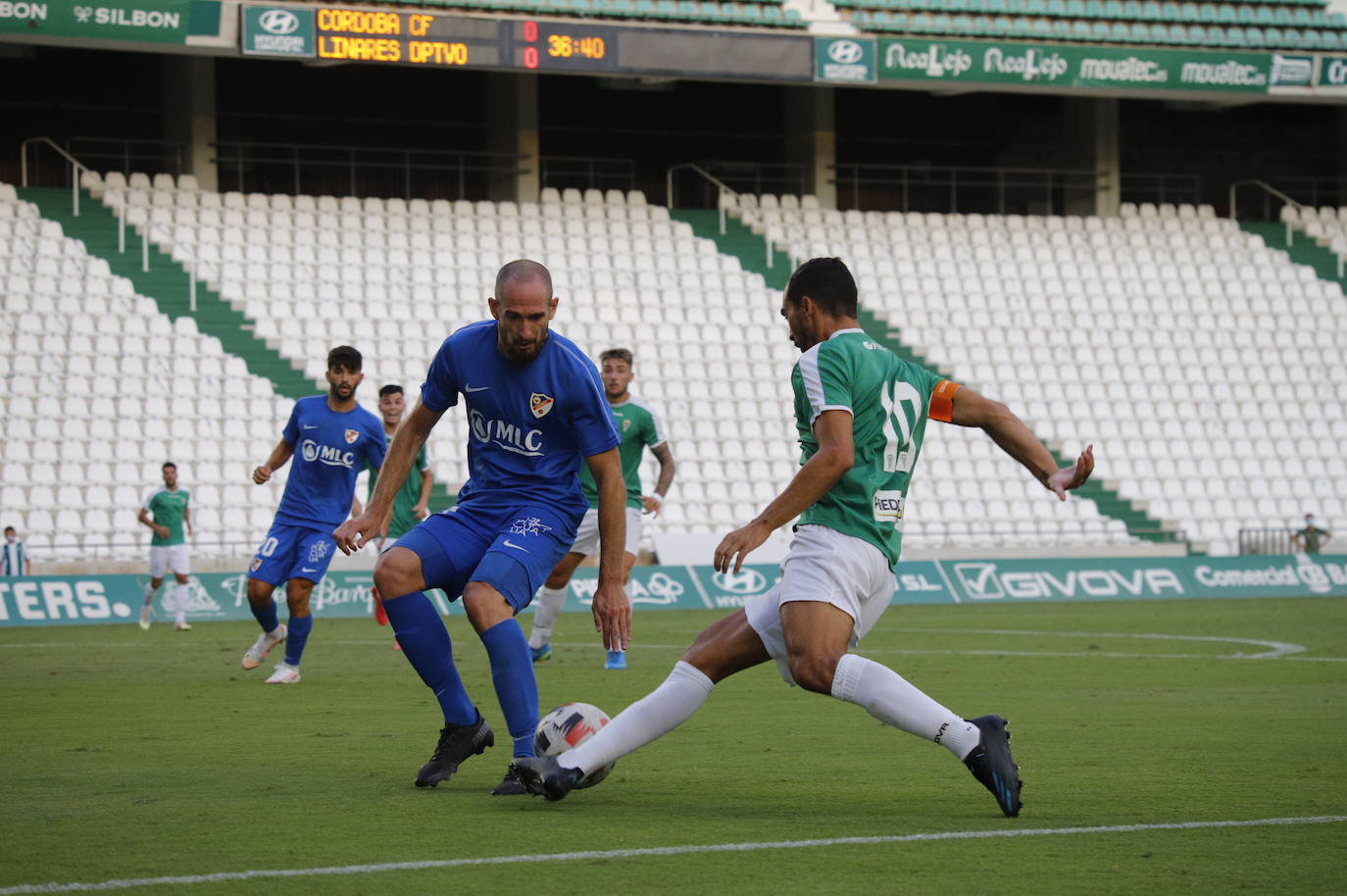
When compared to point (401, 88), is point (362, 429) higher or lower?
lower

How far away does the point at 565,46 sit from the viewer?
98.1 ft

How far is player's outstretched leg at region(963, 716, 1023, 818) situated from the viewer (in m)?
6.40

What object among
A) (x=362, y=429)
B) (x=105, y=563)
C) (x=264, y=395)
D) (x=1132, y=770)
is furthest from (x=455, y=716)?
(x=264, y=395)

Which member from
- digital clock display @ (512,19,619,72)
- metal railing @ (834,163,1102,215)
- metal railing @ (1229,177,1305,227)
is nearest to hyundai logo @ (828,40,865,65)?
digital clock display @ (512,19,619,72)

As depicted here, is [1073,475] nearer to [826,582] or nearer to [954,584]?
[826,582]

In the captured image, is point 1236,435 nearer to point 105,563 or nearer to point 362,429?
point 105,563

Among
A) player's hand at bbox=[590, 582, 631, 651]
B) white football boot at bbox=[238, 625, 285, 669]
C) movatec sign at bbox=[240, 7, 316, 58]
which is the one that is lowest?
white football boot at bbox=[238, 625, 285, 669]

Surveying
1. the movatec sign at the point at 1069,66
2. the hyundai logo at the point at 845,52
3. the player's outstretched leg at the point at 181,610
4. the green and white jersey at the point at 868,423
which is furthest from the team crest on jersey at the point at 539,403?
the movatec sign at the point at 1069,66

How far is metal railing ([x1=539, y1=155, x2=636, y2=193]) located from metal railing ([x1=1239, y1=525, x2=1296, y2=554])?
13.6 m

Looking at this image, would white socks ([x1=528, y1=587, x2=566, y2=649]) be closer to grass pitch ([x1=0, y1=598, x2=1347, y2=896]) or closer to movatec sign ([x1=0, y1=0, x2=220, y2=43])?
grass pitch ([x1=0, y1=598, x2=1347, y2=896])

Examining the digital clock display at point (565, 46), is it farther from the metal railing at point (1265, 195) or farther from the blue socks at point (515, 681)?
the blue socks at point (515, 681)

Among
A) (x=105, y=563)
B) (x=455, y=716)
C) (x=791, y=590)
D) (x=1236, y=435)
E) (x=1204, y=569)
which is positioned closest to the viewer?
(x=791, y=590)

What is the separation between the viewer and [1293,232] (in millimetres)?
37125

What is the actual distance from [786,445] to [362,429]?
16.7m
